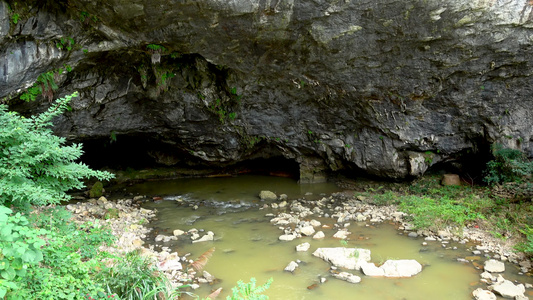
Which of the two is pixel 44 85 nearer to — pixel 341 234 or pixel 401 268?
pixel 341 234

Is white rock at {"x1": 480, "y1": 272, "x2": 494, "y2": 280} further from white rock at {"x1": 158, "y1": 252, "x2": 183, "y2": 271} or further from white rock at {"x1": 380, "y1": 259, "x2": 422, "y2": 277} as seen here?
white rock at {"x1": 158, "y1": 252, "x2": 183, "y2": 271}

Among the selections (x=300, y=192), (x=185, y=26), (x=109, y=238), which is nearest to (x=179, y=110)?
(x=185, y=26)

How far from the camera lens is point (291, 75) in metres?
8.98

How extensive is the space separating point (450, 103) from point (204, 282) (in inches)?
322

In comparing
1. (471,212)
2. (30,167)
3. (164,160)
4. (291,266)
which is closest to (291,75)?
(291,266)

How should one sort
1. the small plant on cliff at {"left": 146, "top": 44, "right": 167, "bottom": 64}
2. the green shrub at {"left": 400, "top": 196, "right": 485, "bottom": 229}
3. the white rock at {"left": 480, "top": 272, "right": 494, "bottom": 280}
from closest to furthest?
the white rock at {"left": 480, "top": 272, "right": 494, "bottom": 280}
the green shrub at {"left": 400, "top": 196, "right": 485, "bottom": 229}
the small plant on cliff at {"left": 146, "top": 44, "right": 167, "bottom": 64}

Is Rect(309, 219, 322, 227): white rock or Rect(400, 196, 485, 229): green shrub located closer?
Rect(400, 196, 485, 229): green shrub

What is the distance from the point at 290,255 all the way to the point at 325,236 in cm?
123

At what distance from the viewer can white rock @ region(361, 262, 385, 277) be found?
200 inches

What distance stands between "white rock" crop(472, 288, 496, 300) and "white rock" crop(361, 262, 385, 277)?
121cm

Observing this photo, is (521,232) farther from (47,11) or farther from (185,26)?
(47,11)

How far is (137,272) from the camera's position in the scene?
13.2ft

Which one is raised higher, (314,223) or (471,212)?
(471,212)

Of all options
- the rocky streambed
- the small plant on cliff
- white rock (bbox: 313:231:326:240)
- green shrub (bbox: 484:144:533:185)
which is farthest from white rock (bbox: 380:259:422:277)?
the small plant on cliff
